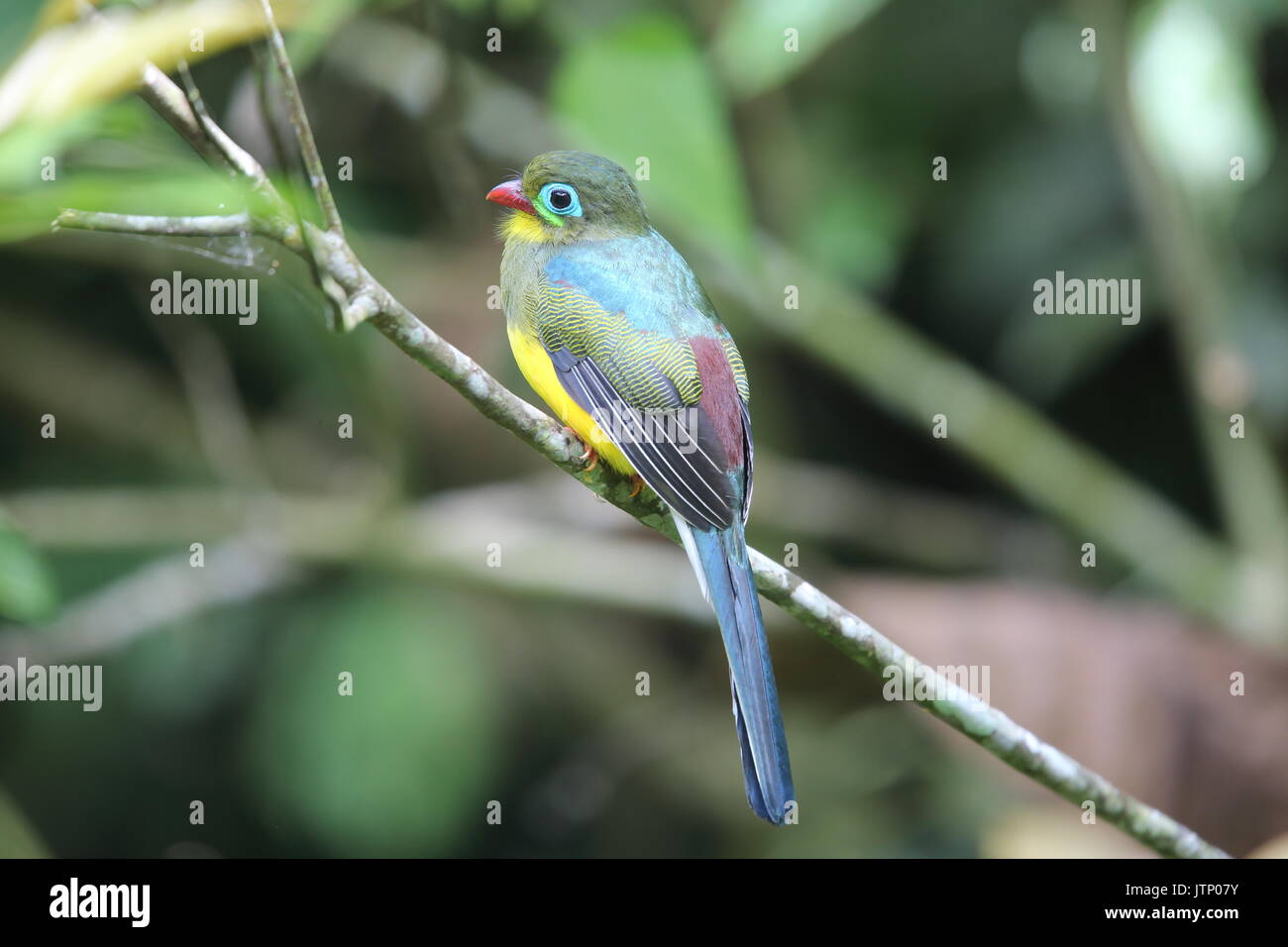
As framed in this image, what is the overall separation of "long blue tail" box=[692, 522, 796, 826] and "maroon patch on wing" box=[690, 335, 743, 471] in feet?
0.75

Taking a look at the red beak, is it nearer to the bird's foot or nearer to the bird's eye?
the bird's eye

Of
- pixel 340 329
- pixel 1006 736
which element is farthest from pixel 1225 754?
pixel 340 329

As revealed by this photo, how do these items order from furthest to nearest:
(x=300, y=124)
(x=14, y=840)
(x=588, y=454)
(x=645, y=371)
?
(x=14, y=840), (x=645, y=371), (x=588, y=454), (x=300, y=124)

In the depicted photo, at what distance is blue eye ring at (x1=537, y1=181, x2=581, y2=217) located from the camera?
9.46ft

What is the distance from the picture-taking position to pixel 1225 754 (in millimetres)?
3477

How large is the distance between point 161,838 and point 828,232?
2.94 m

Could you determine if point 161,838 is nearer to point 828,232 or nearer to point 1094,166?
point 828,232

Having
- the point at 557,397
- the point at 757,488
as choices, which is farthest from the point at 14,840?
the point at 757,488

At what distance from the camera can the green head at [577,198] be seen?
2.88 meters

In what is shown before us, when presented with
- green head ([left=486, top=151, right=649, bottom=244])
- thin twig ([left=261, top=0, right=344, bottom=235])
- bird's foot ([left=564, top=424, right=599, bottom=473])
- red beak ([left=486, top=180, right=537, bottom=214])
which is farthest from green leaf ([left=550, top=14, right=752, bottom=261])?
thin twig ([left=261, top=0, right=344, bottom=235])

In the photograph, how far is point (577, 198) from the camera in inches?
114

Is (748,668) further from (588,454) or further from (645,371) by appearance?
(645,371)

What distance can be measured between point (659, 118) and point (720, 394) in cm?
60

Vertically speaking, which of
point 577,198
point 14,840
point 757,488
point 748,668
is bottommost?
point 14,840
